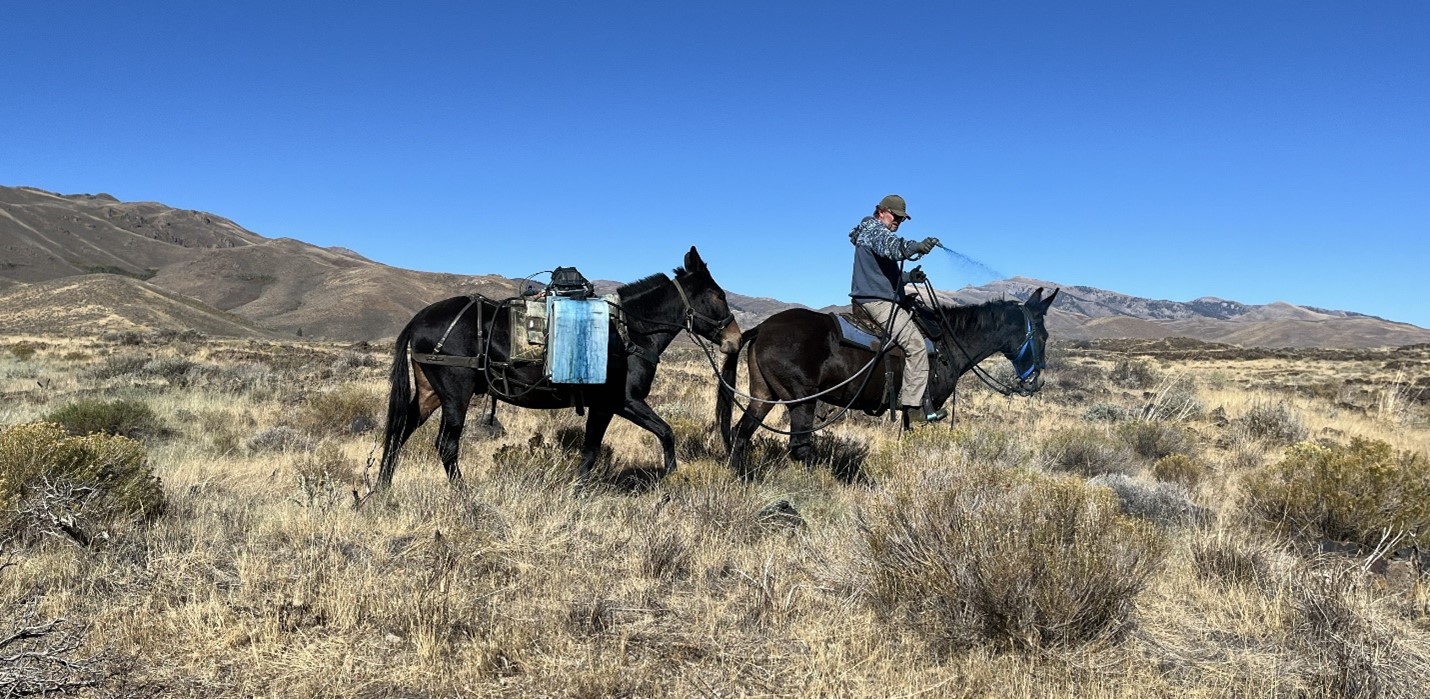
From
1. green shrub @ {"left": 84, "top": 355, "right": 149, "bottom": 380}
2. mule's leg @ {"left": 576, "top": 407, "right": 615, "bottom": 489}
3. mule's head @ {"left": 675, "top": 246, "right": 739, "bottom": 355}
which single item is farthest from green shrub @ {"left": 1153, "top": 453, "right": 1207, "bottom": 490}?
green shrub @ {"left": 84, "top": 355, "right": 149, "bottom": 380}

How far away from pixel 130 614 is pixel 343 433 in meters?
7.10

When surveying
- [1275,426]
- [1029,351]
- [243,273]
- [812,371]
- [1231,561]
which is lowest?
[1231,561]

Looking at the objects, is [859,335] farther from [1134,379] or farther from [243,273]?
[243,273]

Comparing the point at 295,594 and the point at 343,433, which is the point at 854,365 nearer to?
the point at 295,594

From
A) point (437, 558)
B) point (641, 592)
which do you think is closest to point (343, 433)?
point (437, 558)

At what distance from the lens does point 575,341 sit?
6348 mm

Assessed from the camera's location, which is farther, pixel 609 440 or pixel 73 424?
pixel 609 440

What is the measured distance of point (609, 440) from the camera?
9.91 m

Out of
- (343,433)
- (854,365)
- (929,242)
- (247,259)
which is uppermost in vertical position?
(247,259)

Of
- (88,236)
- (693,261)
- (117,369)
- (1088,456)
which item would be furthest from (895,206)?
(88,236)

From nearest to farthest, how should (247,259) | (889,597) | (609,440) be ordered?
1. (889,597)
2. (609,440)
3. (247,259)

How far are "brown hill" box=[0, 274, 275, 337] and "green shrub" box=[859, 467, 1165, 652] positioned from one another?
205ft

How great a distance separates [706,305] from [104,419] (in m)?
7.57

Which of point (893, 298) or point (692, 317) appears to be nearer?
point (692, 317)
